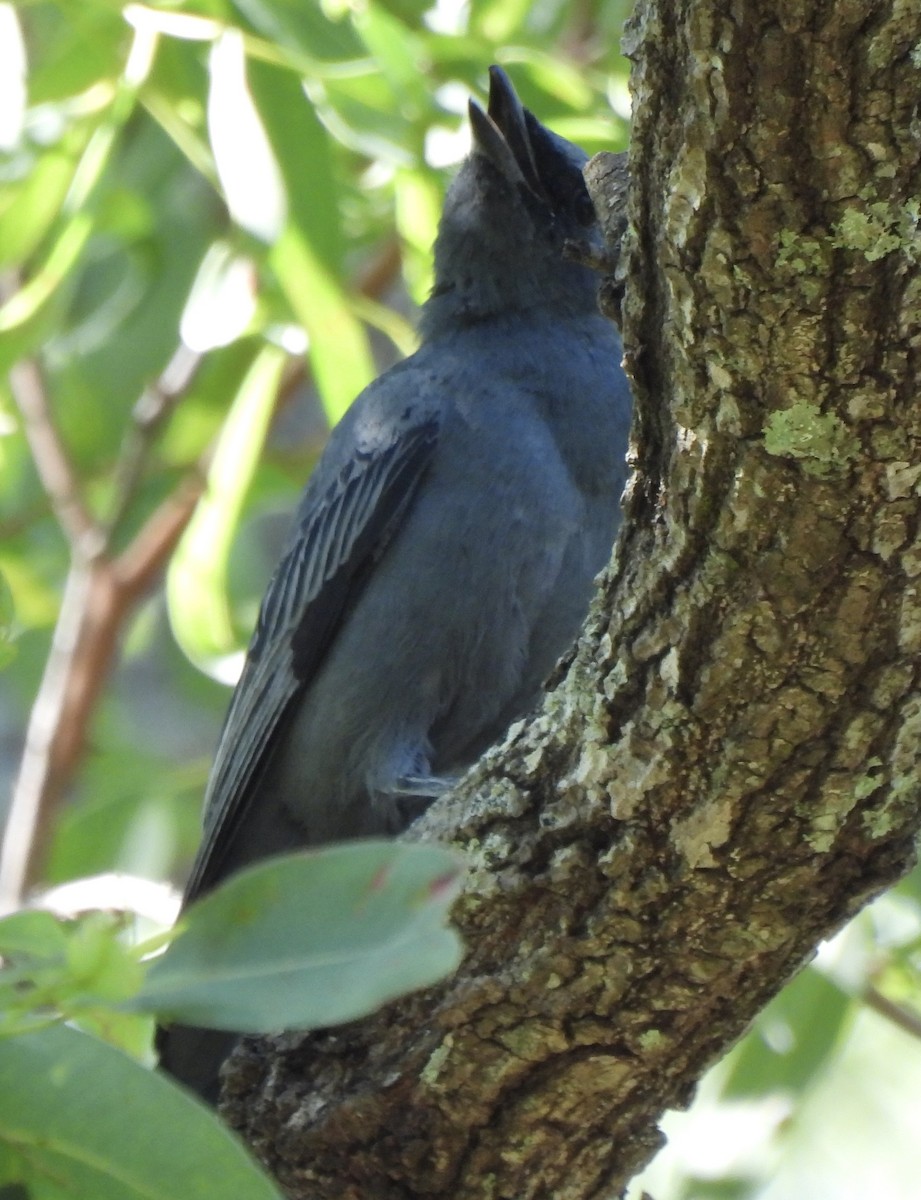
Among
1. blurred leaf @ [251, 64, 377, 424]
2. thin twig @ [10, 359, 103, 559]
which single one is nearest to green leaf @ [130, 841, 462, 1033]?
blurred leaf @ [251, 64, 377, 424]

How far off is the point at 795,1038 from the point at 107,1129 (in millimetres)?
2392

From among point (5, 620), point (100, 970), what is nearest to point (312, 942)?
point (100, 970)

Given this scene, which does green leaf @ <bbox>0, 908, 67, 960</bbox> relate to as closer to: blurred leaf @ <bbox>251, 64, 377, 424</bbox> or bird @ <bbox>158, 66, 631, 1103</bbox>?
bird @ <bbox>158, 66, 631, 1103</bbox>

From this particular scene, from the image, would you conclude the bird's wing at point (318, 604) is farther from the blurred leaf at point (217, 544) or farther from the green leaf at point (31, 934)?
the green leaf at point (31, 934)

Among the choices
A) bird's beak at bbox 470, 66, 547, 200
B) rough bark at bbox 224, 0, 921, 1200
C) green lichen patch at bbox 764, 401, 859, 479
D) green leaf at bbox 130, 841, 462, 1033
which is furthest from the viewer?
bird's beak at bbox 470, 66, 547, 200

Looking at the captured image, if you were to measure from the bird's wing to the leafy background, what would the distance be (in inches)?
14.3

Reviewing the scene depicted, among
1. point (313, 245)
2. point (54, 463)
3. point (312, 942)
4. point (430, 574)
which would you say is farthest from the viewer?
point (54, 463)

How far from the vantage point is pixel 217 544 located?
4.39 m

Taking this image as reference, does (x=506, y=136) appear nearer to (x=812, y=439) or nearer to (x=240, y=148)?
(x=240, y=148)

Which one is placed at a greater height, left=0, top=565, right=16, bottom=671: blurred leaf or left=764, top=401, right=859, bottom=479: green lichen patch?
left=764, top=401, right=859, bottom=479: green lichen patch

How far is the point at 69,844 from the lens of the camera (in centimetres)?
484

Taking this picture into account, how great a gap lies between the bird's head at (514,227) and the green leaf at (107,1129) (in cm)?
251

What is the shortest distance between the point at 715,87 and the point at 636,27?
16 cm

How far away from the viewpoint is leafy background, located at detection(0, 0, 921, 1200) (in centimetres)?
377
